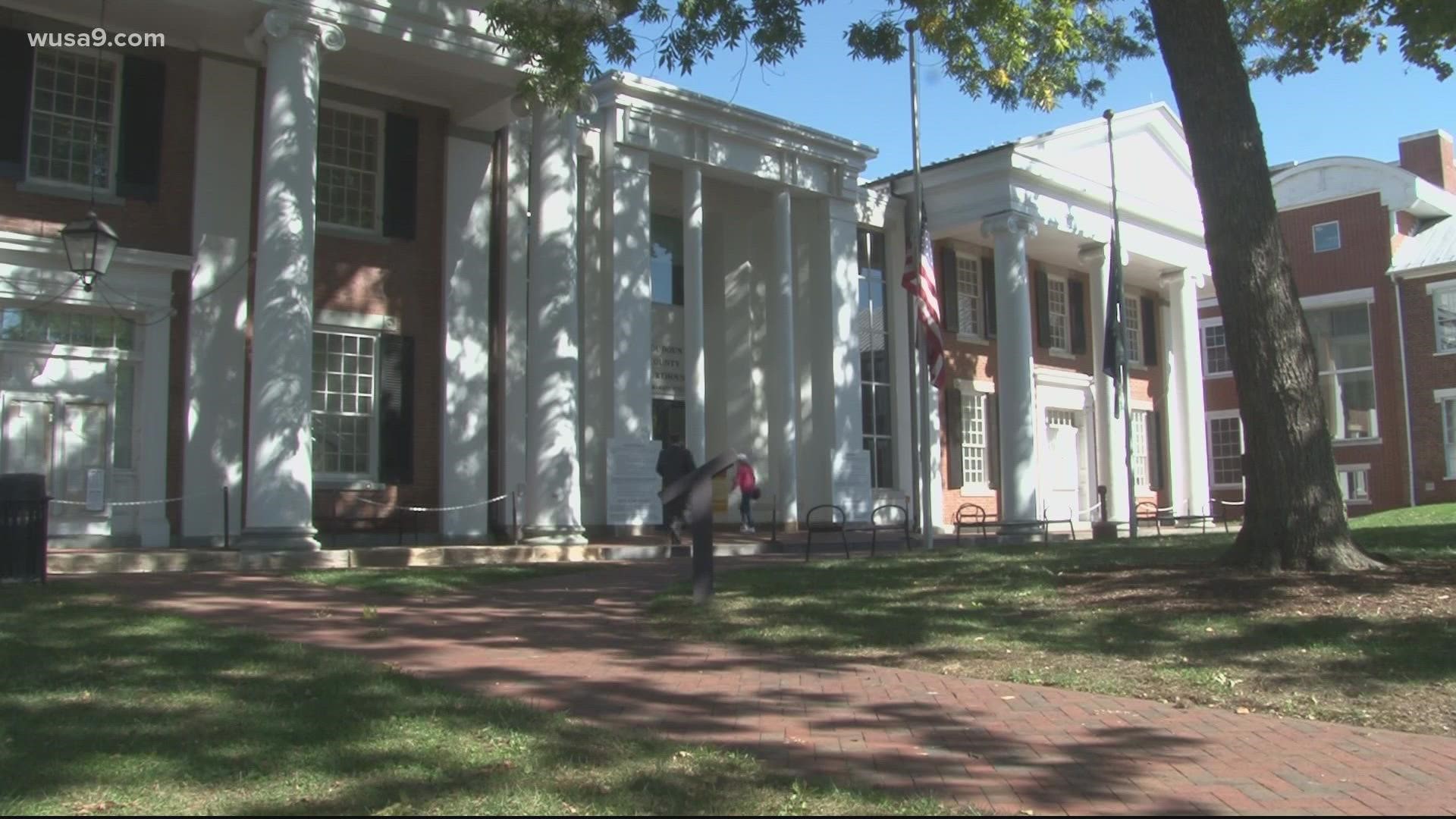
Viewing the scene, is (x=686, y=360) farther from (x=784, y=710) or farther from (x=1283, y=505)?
→ (x=784, y=710)

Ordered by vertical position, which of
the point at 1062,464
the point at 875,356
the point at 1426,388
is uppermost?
the point at 875,356

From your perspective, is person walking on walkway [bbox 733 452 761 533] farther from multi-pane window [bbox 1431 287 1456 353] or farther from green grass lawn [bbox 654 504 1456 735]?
multi-pane window [bbox 1431 287 1456 353]

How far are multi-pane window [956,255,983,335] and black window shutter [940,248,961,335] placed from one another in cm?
36

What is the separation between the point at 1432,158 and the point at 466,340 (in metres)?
33.7

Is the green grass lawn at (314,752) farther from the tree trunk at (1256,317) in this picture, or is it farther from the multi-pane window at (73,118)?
the multi-pane window at (73,118)

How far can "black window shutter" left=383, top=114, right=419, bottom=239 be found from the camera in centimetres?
1789

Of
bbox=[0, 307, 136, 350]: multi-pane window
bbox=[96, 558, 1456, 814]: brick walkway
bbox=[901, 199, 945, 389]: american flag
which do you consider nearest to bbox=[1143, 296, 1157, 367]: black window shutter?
bbox=[901, 199, 945, 389]: american flag

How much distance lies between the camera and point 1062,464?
29.6 meters

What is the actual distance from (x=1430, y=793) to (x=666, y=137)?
1764cm

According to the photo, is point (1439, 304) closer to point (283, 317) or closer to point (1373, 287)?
point (1373, 287)

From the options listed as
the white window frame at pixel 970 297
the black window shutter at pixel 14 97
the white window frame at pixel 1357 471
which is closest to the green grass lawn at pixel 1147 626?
the black window shutter at pixel 14 97

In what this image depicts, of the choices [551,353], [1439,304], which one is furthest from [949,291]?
[1439,304]

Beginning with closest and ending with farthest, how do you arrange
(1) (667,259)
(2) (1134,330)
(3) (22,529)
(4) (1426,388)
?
(3) (22,529), (1) (667,259), (2) (1134,330), (4) (1426,388)

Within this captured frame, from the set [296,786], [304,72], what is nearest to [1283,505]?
[296,786]
